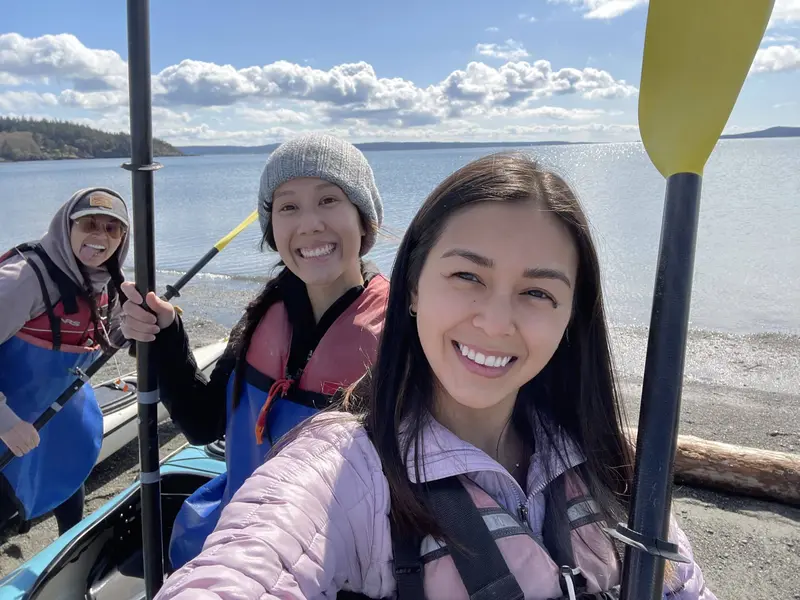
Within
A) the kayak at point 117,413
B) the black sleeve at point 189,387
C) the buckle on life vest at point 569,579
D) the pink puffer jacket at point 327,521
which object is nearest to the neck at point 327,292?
the black sleeve at point 189,387

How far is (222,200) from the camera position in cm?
4222

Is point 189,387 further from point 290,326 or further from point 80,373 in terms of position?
point 80,373

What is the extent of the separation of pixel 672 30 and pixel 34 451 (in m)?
3.74

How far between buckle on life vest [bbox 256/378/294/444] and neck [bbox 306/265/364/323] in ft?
0.95

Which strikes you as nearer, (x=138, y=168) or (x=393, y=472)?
(x=393, y=472)

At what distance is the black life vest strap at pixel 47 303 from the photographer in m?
3.21

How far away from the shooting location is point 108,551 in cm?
296

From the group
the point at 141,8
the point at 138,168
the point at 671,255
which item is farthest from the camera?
the point at 138,168

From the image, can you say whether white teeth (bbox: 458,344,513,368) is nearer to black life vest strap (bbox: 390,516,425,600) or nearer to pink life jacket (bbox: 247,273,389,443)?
black life vest strap (bbox: 390,516,425,600)

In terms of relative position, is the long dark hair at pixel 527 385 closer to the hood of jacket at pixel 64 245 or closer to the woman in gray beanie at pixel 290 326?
the woman in gray beanie at pixel 290 326

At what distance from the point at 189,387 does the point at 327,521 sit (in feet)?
4.27

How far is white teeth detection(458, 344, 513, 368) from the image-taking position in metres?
1.39

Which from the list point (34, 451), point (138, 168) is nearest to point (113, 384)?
point (34, 451)

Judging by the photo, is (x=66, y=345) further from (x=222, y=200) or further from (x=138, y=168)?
(x=222, y=200)
